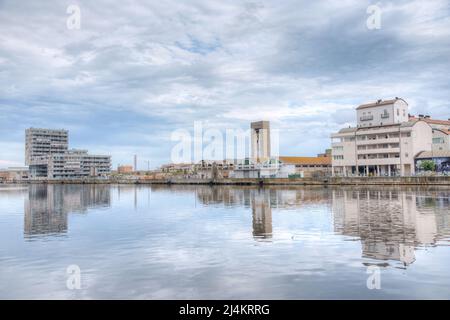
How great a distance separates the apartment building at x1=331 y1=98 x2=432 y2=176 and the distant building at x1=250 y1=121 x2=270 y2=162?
58384mm

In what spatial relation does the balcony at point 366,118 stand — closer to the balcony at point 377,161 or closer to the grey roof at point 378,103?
the grey roof at point 378,103

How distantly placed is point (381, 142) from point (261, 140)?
73.3 meters

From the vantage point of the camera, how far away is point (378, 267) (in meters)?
15.7

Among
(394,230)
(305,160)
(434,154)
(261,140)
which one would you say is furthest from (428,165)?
→ (261,140)

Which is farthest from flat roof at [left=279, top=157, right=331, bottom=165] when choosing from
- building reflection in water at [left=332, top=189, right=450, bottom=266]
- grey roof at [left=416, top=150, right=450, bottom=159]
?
building reflection in water at [left=332, top=189, right=450, bottom=266]

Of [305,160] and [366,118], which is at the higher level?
[366,118]

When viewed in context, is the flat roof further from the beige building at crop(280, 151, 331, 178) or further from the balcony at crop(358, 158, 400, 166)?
the balcony at crop(358, 158, 400, 166)

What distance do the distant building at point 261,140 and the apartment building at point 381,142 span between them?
5838 cm

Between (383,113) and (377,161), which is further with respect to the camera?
(383,113)

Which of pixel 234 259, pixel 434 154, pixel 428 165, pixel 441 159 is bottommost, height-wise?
pixel 234 259

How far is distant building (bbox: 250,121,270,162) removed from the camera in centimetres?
17138

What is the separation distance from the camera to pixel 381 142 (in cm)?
10319

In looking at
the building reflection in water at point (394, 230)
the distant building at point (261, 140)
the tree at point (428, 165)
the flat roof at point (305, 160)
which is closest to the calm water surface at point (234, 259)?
the building reflection in water at point (394, 230)

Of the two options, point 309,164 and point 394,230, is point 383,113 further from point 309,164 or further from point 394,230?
point 394,230
